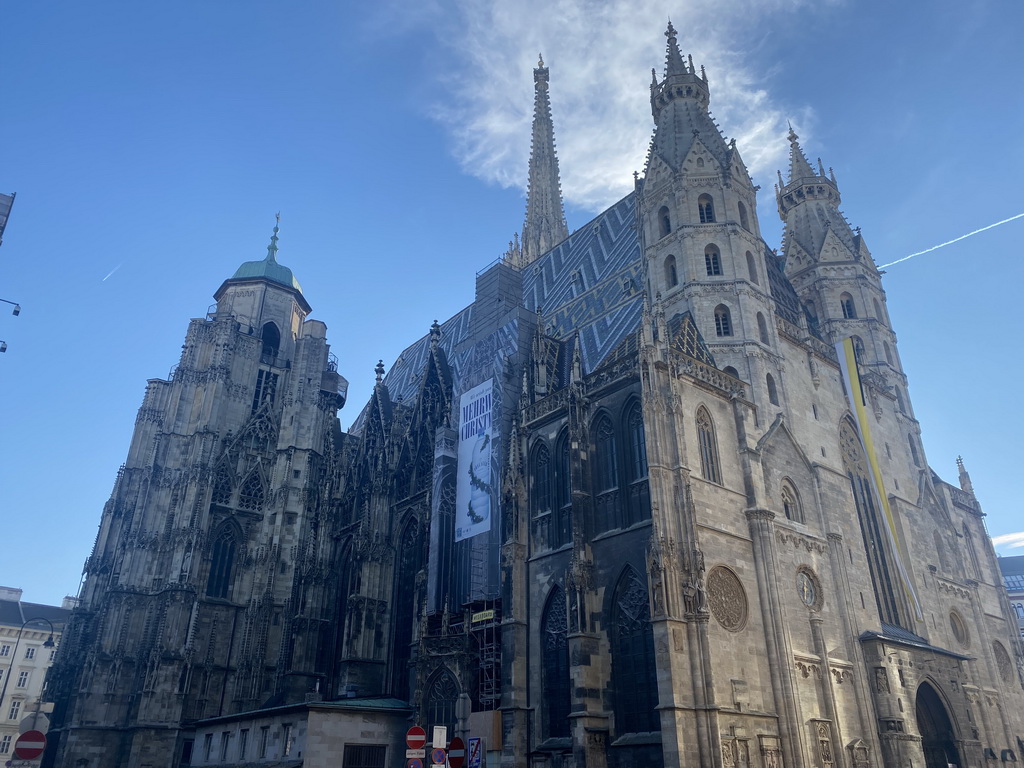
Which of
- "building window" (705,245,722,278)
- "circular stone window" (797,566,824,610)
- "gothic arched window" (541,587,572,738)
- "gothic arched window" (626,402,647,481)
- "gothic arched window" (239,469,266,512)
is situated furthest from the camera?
"gothic arched window" (239,469,266,512)

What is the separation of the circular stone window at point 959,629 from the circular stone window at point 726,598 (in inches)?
643

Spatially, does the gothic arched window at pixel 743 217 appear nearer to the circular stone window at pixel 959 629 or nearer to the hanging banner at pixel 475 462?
the hanging banner at pixel 475 462

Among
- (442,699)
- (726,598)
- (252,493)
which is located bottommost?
(442,699)

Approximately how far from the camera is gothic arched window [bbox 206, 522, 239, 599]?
1734 inches

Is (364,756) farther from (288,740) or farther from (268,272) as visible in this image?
(268,272)

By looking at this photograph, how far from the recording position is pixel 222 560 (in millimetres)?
45000

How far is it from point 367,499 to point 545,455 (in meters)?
13.5

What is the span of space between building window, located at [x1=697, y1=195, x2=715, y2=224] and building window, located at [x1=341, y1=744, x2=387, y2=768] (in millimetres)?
26293

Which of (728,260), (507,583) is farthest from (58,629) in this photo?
(728,260)

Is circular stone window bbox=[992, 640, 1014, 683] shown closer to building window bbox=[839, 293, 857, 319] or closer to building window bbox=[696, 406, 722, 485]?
building window bbox=[839, 293, 857, 319]

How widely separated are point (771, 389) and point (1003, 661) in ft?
63.7

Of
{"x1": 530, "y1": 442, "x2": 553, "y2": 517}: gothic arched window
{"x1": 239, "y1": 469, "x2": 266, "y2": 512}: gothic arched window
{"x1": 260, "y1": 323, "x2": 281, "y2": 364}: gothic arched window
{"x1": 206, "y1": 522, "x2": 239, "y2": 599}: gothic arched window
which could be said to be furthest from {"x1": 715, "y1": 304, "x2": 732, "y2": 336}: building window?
{"x1": 260, "y1": 323, "x2": 281, "y2": 364}: gothic arched window

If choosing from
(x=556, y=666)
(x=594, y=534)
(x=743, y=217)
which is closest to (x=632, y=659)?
(x=556, y=666)

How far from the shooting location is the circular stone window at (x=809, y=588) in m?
28.6
